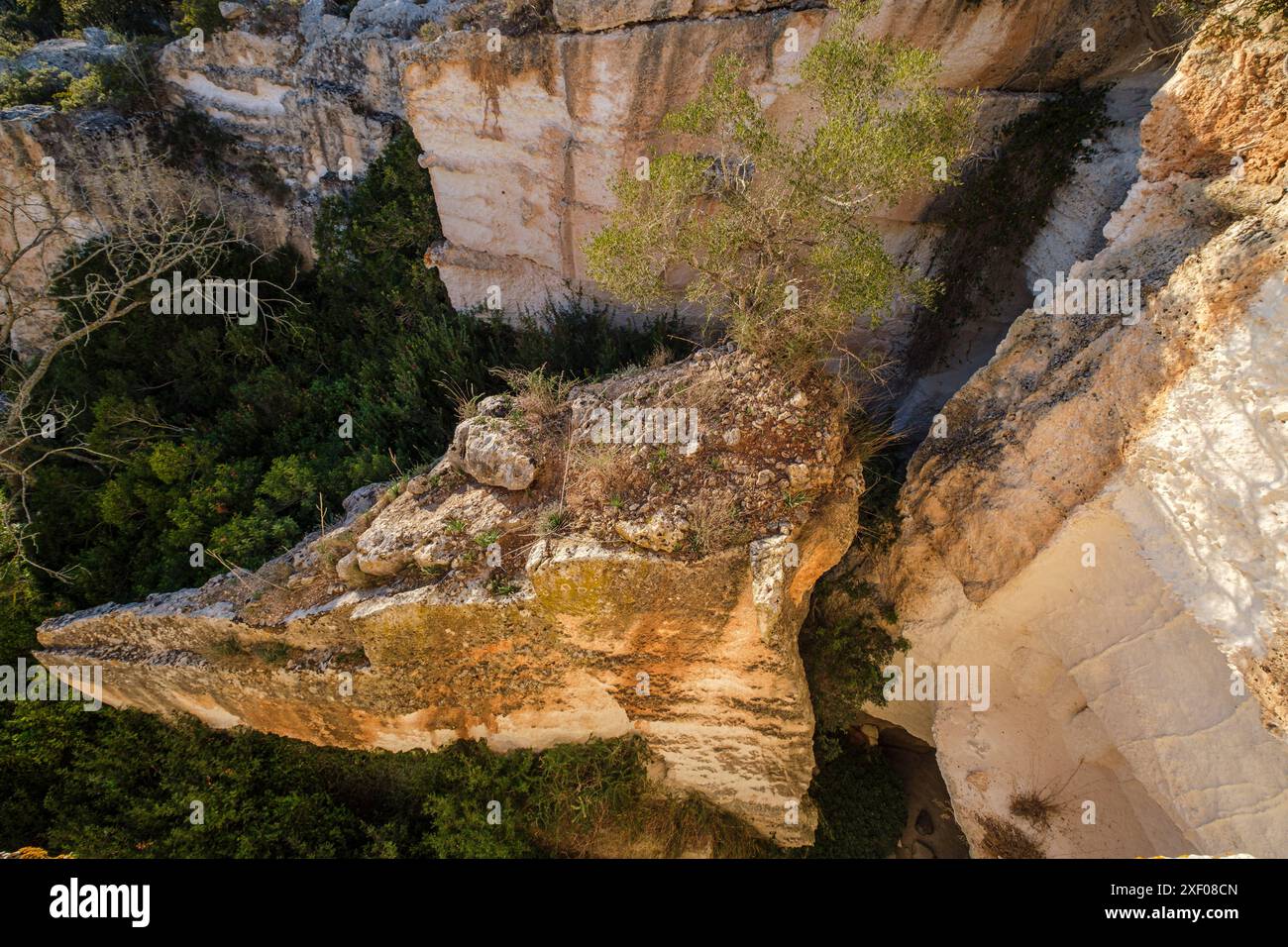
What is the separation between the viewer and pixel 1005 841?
25.5 feet

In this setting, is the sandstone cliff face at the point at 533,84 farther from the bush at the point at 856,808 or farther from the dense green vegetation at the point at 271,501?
the bush at the point at 856,808

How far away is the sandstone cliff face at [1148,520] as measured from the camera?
4590mm

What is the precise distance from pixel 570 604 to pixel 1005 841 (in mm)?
5980

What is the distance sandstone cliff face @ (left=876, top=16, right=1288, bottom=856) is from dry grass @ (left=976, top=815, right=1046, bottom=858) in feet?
0.73

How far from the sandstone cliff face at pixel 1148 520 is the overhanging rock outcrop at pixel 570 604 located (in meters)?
1.59

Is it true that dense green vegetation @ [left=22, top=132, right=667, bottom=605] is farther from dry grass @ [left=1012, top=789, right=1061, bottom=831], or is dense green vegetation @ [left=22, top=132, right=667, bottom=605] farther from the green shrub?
dry grass @ [left=1012, top=789, right=1061, bottom=831]

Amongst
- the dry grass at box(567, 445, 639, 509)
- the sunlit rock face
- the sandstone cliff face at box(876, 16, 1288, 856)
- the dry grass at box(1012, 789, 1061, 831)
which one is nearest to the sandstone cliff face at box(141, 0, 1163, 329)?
the sunlit rock face

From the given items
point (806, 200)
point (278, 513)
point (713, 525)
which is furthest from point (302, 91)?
point (713, 525)

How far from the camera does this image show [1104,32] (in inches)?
285

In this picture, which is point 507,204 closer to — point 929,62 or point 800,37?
point 800,37

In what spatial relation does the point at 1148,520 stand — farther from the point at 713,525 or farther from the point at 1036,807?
the point at 1036,807

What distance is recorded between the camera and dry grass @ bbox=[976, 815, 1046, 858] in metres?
7.61

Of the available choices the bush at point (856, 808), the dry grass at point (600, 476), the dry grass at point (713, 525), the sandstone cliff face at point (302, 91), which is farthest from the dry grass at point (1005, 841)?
the sandstone cliff face at point (302, 91)

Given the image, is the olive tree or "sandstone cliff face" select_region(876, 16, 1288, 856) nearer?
"sandstone cliff face" select_region(876, 16, 1288, 856)
